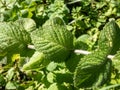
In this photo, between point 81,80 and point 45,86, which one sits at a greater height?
point 81,80

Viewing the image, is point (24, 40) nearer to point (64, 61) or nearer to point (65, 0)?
point (64, 61)

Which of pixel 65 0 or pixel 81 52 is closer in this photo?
pixel 81 52

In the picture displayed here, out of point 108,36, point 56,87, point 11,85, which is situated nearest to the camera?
point 108,36

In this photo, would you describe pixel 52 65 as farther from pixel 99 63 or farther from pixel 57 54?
pixel 99 63

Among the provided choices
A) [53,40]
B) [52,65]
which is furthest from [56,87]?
[53,40]

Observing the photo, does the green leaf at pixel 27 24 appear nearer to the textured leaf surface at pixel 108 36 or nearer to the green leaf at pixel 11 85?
the textured leaf surface at pixel 108 36

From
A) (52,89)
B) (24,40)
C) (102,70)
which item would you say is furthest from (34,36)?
(52,89)

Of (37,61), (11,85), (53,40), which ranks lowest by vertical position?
(11,85)

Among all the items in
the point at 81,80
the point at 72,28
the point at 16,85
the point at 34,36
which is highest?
the point at 34,36

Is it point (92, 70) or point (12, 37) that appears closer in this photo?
point (92, 70)
